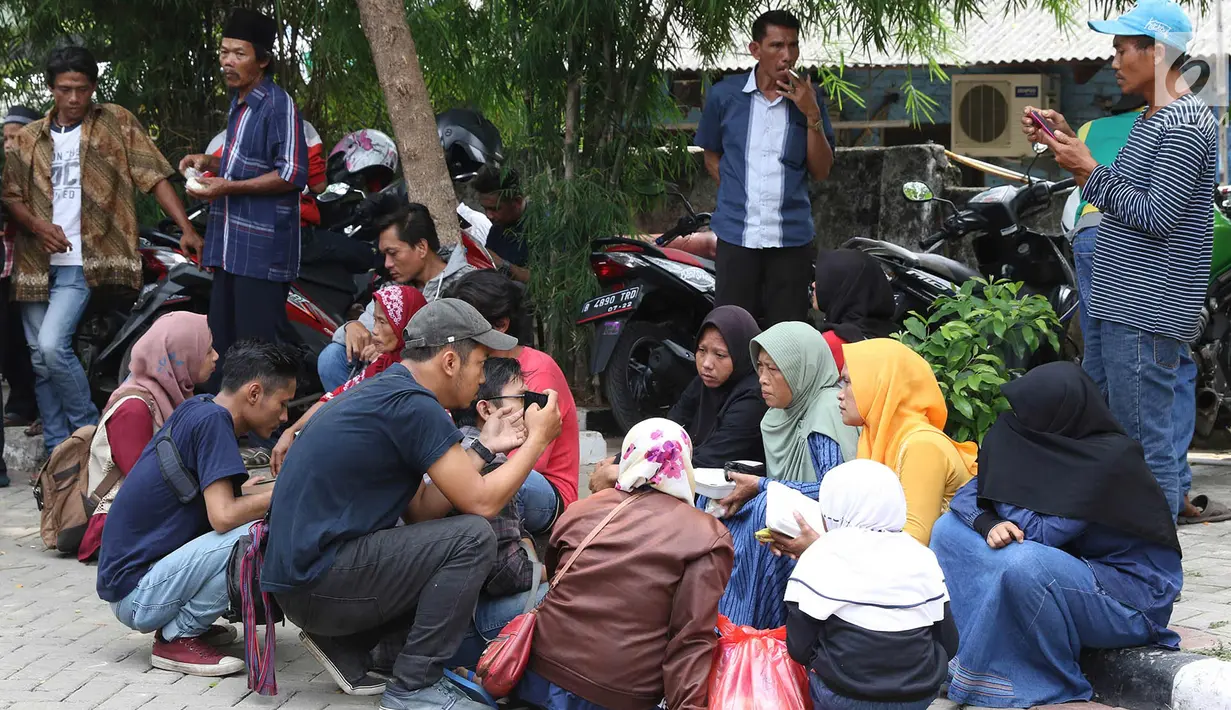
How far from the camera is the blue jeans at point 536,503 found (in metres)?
4.61

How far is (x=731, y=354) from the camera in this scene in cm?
499

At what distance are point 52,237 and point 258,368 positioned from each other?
8.31 ft

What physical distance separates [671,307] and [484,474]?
3.16 meters

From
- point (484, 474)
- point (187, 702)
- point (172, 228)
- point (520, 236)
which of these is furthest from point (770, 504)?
point (172, 228)

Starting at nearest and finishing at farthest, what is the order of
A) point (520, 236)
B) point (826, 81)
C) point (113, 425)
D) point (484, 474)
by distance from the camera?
point (484, 474) → point (113, 425) → point (520, 236) → point (826, 81)

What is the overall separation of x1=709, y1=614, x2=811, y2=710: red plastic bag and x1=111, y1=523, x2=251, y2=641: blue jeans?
155cm

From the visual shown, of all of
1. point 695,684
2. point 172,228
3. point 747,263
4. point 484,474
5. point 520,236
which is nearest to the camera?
point 695,684

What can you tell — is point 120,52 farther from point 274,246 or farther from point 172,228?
point 274,246

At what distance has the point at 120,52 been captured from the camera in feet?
26.6

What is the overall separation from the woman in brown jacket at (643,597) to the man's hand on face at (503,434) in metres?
0.60

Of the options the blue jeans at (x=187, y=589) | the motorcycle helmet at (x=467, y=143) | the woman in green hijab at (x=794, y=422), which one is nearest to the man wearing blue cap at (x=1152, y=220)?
the woman in green hijab at (x=794, y=422)

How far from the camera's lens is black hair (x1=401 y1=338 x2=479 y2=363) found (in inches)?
159

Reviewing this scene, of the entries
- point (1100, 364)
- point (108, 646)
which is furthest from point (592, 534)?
point (1100, 364)

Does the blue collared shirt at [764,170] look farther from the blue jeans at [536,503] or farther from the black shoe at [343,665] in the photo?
the black shoe at [343,665]
